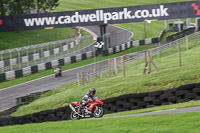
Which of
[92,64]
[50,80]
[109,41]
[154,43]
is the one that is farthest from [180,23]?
[50,80]

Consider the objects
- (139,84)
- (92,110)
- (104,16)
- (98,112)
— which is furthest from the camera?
(104,16)

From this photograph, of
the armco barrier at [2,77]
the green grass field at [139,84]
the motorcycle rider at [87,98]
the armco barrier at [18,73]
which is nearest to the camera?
the motorcycle rider at [87,98]

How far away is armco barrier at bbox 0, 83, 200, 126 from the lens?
14781 millimetres

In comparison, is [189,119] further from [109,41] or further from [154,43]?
[154,43]

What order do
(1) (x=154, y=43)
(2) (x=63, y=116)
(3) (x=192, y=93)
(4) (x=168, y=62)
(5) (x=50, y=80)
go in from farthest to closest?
(1) (x=154, y=43) → (5) (x=50, y=80) → (4) (x=168, y=62) → (2) (x=63, y=116) → (3) (x=192, y=93)

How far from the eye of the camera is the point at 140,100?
1603 cm

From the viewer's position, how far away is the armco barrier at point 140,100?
1478 centimetres

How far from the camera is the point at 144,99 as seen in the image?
1587 cm

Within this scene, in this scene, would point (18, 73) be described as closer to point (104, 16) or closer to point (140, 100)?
point (104, 16)

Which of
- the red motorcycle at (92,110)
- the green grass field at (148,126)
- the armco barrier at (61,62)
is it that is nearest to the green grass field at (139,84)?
the red motorcycle at (92,110)

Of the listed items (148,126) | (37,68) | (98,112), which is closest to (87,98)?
(98,112)

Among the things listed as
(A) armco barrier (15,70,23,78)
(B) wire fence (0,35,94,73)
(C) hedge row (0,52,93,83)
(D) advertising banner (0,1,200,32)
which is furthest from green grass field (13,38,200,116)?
(D) advertising banner (0,1,200,32)

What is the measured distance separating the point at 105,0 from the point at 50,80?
70174mm

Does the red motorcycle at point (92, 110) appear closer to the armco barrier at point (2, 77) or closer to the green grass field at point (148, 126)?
the green grass field at point (148, 126)
